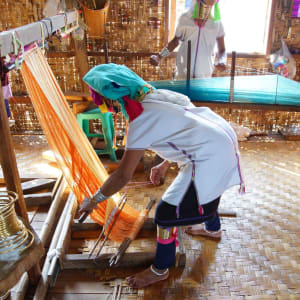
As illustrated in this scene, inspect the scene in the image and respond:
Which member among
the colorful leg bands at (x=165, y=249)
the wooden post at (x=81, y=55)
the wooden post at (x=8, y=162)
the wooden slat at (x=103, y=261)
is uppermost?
the wooden post at (x=81, y=55)

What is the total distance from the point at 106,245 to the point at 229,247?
773mm

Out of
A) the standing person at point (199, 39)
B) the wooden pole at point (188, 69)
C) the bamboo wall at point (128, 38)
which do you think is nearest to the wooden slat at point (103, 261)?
the wooden pole at point (188, 69)

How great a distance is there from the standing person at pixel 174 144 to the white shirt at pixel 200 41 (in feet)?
5.24

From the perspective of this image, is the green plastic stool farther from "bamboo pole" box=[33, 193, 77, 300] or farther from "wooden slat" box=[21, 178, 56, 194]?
"bamboo pole" box=[33, 193, 77, 300]

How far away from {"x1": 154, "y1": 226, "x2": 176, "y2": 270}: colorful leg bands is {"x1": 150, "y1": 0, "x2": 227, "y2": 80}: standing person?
5.54 ft

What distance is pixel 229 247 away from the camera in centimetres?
207

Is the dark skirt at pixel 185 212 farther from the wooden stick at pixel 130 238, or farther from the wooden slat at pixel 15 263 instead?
the wooden slat at pixel 15 263

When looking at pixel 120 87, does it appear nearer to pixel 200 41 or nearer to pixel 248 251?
pixel 248 251

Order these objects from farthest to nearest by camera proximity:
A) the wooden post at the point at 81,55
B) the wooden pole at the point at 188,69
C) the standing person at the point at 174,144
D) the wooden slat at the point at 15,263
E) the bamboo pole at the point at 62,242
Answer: the wooden post at the point at 81,55
the wooden pole at the point at 188,69
the bamboo pole at the point at 62,242
the standing person at the point at 174,144
the wooden slat at the point at 15,263

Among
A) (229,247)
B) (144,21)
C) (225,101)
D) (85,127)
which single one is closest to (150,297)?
(229,247)

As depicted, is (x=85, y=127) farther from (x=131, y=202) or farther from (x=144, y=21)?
(x=144, y=21)

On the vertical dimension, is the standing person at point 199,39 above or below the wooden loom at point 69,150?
above

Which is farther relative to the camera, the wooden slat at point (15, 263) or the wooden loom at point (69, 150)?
the wooden loom at point (69, 150)

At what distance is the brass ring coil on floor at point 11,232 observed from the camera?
1.40m
